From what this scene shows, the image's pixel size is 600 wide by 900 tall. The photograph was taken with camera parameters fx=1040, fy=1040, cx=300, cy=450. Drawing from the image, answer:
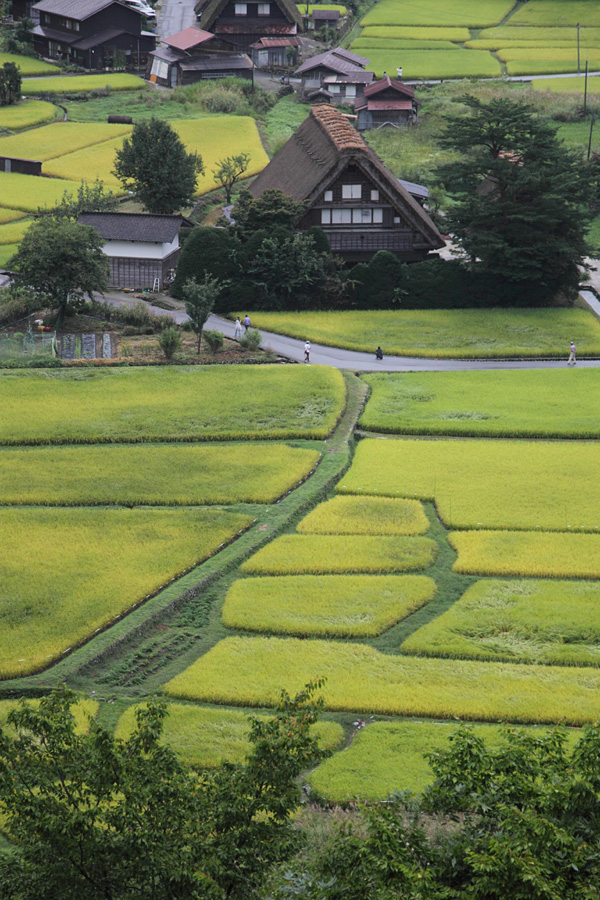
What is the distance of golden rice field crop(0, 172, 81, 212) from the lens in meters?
72.8

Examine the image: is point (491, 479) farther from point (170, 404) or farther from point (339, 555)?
point (170, 404)

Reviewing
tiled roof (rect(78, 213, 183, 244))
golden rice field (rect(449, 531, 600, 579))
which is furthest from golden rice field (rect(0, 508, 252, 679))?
tiled roof (rect(78, 213, 183, 244))

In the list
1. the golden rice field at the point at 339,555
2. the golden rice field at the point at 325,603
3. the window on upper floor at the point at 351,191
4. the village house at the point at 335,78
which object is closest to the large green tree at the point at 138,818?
the golden rice field at the point at 325,603

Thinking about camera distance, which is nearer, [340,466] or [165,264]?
[340,466]

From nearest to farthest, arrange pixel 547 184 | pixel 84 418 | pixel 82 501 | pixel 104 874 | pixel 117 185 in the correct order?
pixel 104 874, pixel 82 501, pixel 84 418, pixel 547 184, pixel 117 185

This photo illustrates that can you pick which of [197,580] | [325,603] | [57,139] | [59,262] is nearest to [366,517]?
[325,603]

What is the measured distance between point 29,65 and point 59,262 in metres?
63.1

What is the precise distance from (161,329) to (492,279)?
745 inches

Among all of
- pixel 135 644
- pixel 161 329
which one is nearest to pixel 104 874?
pixel 135 644

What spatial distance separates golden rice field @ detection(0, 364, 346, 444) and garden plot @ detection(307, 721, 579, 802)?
20.2m

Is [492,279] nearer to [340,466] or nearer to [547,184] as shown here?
[547,184]

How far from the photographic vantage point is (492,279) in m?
58.8

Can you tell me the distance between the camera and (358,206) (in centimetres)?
6119

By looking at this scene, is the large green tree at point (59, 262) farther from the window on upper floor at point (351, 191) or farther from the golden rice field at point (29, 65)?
the golden rice field at point (29, 65)
